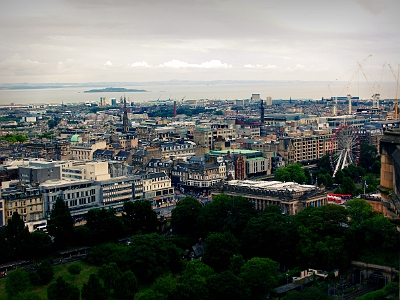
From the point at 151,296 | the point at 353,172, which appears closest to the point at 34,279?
the point at 151,296

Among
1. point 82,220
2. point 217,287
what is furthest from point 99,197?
point 217,287

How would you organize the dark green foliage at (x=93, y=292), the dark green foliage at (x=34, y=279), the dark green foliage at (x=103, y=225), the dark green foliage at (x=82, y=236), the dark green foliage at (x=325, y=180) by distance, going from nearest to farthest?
the dark green foliage at (x=93, y=292), the dark green foliage at (x=34, y=279), the dark green foliage at (x=82, y=236), the dark green foliage at (x=103, y=225), the dark green foliage at (x=325, y=180)

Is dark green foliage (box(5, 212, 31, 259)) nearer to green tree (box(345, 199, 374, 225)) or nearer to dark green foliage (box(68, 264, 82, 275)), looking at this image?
dark green foliage (box(68, 264, 82, 275))

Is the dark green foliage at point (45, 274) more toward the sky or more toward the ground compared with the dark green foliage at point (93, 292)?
more toward the ground

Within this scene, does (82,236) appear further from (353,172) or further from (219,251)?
(353,172)

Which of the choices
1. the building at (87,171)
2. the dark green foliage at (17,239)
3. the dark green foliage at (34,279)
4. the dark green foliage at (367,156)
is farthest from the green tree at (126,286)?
the dark green foliage at (367,156)

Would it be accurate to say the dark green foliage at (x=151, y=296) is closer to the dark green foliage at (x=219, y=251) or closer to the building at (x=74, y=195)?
the dark green foliage at (x=219, y=251)

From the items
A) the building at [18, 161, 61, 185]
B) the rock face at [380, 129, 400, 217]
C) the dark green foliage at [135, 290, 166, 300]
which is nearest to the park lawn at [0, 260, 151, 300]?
the dark green foliage at [135, 290, 166, 300]

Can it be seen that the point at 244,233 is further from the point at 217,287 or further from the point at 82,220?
the point at 82,220
